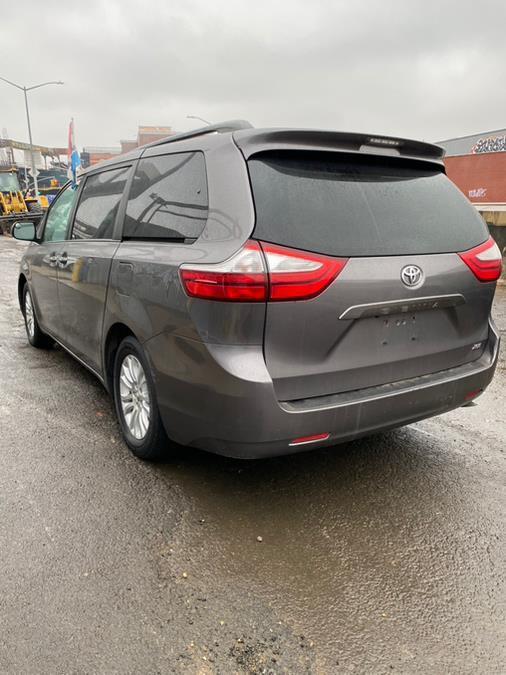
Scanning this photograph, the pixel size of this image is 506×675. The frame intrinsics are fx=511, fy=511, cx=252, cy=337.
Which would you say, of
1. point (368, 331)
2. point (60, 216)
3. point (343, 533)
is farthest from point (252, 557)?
point (60, 216)

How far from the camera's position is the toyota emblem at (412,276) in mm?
2459

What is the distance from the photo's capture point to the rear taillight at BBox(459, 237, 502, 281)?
8.97ft

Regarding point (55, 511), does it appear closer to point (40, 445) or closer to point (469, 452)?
point (40, 445)

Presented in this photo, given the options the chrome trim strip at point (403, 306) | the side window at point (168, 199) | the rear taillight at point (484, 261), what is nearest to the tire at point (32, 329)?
the side window at point (168, 199)

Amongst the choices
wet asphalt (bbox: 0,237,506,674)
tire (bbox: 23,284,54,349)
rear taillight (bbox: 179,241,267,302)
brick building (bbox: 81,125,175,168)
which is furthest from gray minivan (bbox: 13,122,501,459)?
brick building (bbox: 81,125,175,168)

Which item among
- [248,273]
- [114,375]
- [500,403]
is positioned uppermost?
[248,273]

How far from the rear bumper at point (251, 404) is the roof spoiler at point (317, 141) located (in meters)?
0.96

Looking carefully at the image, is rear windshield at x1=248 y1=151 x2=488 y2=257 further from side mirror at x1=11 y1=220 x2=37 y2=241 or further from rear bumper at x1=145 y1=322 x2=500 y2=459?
side mirror at x1=11 y1=220 x2=37 y2=241

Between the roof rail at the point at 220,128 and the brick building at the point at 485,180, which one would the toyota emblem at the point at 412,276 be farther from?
the brick building at the point at 485,180

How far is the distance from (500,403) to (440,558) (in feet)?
7.66

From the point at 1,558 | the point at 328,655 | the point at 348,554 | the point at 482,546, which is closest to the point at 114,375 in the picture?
the point at 1,558

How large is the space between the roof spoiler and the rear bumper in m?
0.96

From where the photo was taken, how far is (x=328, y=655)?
6.03ft

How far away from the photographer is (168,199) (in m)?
2.79
